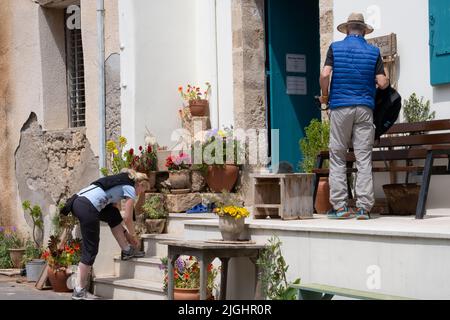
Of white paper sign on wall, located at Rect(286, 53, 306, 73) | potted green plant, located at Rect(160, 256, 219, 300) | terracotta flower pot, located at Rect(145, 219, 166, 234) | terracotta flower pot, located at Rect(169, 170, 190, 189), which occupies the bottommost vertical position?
potted green plant, located at Rect(160, 256, 219, 300)

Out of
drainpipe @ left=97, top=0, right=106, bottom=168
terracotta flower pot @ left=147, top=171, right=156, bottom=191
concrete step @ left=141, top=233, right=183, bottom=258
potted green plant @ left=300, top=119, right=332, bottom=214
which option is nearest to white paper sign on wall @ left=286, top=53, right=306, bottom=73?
potted green plant @ left=300, top=119, right=332, bottom=214

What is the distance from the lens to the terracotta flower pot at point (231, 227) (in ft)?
23.8

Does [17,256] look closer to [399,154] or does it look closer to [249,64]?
[249,64]

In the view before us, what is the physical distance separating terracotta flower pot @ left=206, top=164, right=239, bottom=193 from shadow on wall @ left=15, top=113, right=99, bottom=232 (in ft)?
6.92

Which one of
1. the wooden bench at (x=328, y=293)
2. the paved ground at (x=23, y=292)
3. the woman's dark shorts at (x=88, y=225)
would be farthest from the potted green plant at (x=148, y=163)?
the wooden bench at (x=328, y=293)

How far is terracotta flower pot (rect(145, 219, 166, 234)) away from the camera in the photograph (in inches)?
385

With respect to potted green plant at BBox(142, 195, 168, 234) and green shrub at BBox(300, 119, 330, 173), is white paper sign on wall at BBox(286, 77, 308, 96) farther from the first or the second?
potted green plant at BBox(142, 195, 168, 234)

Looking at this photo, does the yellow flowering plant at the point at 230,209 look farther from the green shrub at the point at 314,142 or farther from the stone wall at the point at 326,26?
the stone wall at the point at 326,26

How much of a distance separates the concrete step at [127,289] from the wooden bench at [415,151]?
1.84 meters

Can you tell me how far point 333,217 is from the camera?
7.68 meters

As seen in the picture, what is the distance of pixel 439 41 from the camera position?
8.15 meters

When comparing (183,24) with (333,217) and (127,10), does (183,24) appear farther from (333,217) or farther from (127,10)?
(333,217)

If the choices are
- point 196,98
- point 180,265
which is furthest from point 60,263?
point 196,98
